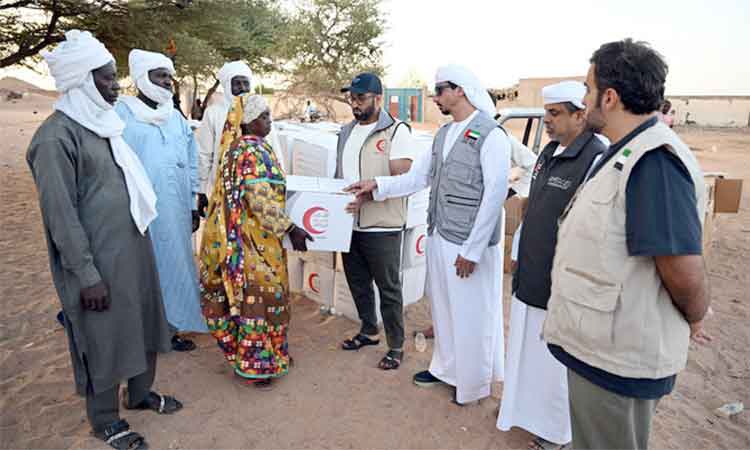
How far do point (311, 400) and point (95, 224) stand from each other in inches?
68.0

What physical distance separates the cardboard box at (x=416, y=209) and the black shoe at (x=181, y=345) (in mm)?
1965

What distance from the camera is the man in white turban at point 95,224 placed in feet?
8.17

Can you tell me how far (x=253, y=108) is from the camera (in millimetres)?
3264

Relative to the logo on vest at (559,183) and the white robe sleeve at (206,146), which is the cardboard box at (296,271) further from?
the logo on vest at (559,183)

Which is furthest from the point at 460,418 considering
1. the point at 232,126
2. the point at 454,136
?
the point at 232,126

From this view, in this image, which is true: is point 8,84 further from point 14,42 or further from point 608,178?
point 608,178

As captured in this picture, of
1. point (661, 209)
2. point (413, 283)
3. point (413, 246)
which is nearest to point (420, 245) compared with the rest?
point (413, 246)

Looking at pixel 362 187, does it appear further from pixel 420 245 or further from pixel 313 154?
pixel 420 245

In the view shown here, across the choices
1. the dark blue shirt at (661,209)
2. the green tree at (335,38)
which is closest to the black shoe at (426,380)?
the dark blue shirt at (661,209)

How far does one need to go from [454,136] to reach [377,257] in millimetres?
1075

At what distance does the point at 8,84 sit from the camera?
2579 inches

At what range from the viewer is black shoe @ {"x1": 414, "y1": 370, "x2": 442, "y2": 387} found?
12.0ft

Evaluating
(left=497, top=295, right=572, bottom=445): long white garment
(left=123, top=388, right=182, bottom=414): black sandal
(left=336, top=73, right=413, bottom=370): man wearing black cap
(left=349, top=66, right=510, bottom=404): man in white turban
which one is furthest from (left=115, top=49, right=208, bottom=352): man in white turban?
(left=497, top=295, right=572, bottom=445): long white garment

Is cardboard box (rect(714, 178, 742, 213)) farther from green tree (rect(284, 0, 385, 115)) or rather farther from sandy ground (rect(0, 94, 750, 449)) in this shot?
green tree (rect(284, 0, 385, 115))
